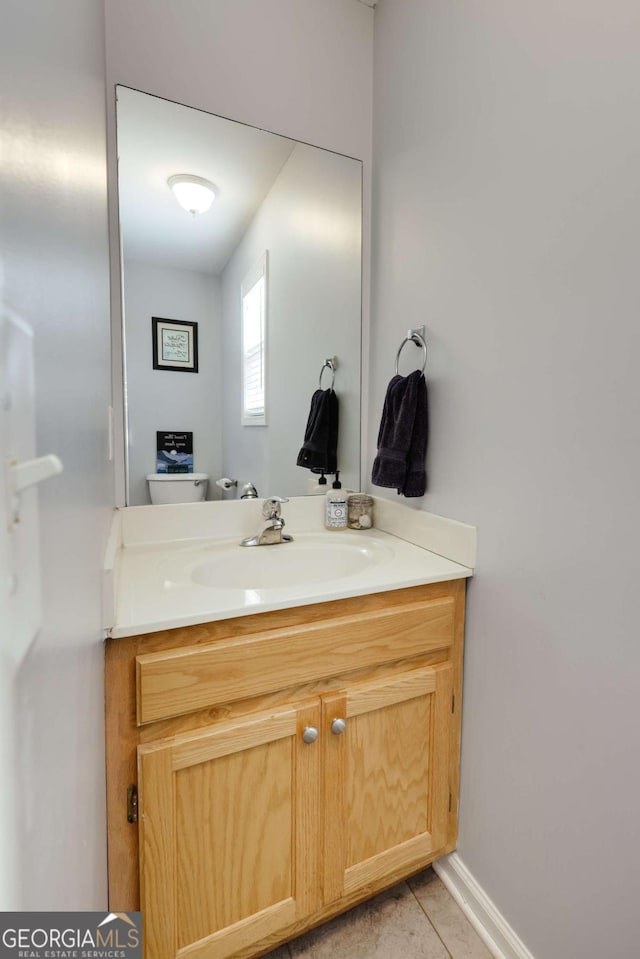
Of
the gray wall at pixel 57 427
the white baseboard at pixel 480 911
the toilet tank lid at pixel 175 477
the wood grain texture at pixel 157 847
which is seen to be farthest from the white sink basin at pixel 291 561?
the white baseboard at pixel 480 911

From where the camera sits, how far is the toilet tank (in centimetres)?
129

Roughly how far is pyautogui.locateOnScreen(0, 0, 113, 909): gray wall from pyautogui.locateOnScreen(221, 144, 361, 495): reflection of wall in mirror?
2.31ft

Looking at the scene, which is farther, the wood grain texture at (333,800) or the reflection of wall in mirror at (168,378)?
the reflection of wall in mirror at (168,378)

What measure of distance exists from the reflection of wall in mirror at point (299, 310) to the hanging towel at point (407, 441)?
A: 0.31m

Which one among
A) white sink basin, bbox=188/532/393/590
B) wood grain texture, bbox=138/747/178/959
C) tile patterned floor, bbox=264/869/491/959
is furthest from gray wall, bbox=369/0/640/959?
wood grain texture, bbox=138/747/178/959

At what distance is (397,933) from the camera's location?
1.08 metres

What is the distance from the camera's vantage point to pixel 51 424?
0.38 m

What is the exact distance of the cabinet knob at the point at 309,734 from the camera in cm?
94

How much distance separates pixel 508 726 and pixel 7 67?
1.26 m

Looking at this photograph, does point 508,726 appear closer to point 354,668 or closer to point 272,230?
point 354,668

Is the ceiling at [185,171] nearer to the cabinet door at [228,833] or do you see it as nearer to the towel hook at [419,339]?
the towel hook at [419,339]

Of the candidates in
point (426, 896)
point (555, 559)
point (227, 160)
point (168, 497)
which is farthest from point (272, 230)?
point (426, 896)

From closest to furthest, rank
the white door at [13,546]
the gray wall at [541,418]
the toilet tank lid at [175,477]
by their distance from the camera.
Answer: the white door at [13,546], the gray wall at [541,418], the toilet tank lid at [175,477]

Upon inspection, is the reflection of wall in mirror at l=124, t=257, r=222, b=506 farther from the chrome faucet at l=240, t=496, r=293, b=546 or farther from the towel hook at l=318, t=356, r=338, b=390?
the towel hook at l=318, t=356, r=338, b=390
